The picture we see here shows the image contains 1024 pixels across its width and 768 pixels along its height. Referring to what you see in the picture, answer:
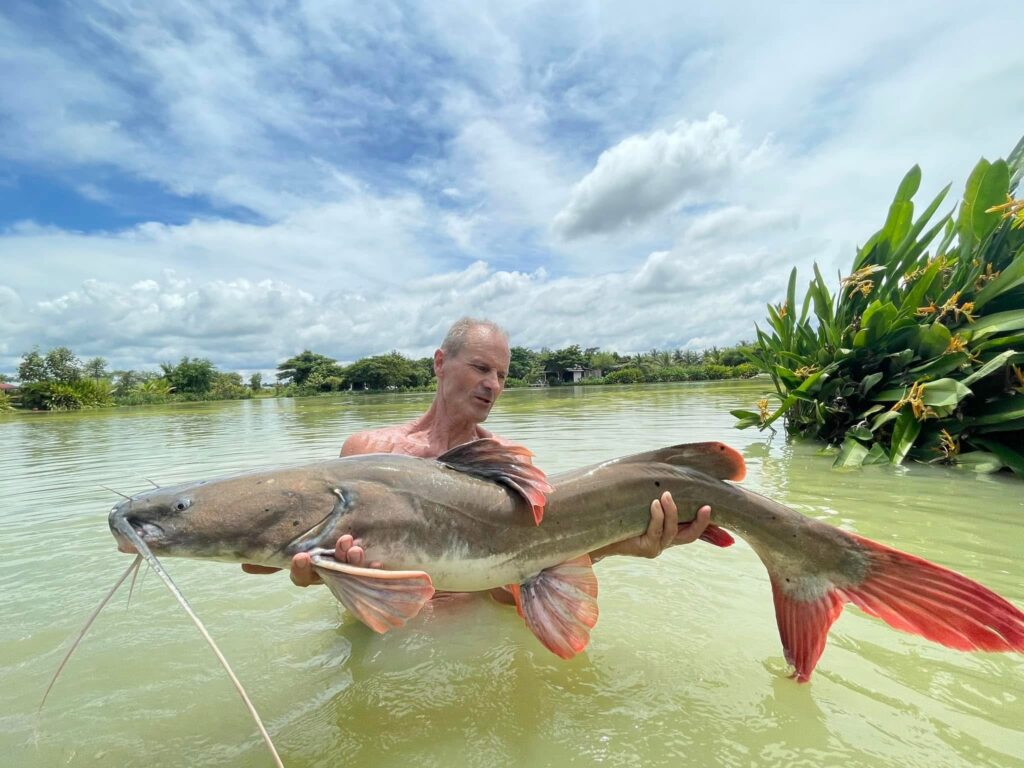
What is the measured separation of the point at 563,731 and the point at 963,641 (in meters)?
1.30

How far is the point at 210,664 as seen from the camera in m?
2.50

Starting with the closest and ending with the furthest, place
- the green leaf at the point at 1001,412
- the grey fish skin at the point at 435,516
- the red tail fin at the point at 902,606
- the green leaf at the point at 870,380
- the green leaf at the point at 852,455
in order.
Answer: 1. the red tail fin at the point at 902,606
2. the grey fish skin at the point at 435,516
3. the green leaf at the point at 1001,412
4. the green leaf at the point at 852,455
5. the green leaf at the point at 870,380

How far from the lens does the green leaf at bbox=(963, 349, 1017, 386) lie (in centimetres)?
505

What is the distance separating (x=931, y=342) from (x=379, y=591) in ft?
21.3

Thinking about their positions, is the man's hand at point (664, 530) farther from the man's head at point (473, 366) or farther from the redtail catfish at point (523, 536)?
the man's head at point (473, 366)

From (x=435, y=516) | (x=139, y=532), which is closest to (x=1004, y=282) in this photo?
(x=435, y=516)

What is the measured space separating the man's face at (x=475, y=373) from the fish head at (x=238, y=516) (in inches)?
42.3

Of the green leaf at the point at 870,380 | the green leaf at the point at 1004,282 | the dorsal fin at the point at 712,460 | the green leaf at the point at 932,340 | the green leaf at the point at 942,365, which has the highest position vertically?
the green leaf at the point at 1004,282

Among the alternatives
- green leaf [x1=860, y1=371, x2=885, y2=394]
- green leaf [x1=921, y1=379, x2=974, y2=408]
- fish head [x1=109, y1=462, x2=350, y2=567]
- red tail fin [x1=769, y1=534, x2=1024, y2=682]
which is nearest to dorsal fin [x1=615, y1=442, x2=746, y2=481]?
red tail fin [x1=769, y1=534, x2=1024, y2=682]

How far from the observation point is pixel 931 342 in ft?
19.0

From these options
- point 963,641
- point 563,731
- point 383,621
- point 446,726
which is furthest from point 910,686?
point 383,621

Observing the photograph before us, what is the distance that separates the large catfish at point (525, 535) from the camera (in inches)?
66.9

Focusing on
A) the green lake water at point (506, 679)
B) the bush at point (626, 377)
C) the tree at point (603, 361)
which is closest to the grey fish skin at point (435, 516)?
the green lake water at point (506, 679)

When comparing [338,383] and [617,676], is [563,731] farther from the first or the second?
[338,383]
